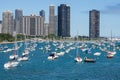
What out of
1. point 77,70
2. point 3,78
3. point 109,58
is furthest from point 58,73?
point 109,58

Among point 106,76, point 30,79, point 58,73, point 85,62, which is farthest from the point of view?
point 85,62

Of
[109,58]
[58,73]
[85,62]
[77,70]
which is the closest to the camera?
[58,73]

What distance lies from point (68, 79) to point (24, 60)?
162ft

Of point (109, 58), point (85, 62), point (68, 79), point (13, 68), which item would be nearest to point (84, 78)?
point (68, 79)

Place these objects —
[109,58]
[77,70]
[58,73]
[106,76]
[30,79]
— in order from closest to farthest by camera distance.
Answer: [30,79]
[106,76]
[58,73]
[77,70]
[109,58]

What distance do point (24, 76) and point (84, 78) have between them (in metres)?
13.9

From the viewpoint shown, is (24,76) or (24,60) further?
(24,60)

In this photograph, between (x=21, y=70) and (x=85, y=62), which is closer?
(x=21, y=70)

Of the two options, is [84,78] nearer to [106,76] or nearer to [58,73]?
[106,76]

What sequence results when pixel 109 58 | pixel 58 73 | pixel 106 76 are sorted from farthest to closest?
pixel 109 58 → pixel 58 73 → pixel 106 76

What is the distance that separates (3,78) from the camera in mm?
92688

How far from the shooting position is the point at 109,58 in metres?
164

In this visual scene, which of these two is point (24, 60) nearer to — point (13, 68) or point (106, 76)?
point (13, 68)

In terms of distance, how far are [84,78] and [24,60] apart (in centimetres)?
4860
